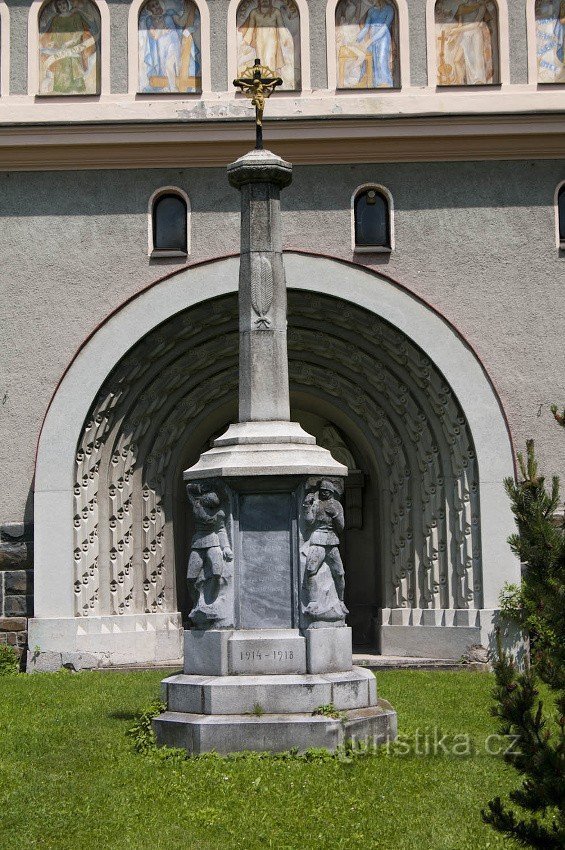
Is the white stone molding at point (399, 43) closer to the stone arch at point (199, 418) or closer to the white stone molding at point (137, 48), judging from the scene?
the white stone molding at point (137, 48)

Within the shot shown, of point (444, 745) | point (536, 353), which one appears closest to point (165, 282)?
point (536, 353)

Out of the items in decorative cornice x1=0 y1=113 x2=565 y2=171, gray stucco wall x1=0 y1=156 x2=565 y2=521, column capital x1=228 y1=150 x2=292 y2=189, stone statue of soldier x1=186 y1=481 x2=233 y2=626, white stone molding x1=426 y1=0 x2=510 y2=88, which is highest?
white stone molding x1=426 y1=0 x2=510 y2=88

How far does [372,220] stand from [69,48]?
4620 millimetres

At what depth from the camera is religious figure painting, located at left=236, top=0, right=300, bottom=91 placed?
1741 centimetres

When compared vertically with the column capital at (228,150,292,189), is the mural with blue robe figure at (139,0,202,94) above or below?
above

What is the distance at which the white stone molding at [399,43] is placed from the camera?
17250 millimetres

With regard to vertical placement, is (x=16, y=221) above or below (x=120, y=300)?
above

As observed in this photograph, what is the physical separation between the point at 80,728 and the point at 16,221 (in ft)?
28.4

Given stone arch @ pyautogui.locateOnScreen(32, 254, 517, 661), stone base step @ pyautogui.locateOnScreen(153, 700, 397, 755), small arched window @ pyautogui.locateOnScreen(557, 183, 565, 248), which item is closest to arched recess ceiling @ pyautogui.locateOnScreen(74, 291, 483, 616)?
stone arch @ pyautogui.locateOnScreen(32, 254, 517, 661)

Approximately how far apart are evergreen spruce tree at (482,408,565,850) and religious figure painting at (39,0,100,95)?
13036 millimetres

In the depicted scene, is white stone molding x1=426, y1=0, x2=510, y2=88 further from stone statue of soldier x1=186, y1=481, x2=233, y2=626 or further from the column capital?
stone statue of soldier x1=186, y1=481, x2=233, y2=626

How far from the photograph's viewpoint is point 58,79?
56.9 feet

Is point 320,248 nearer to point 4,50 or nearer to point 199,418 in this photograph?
point 199,418

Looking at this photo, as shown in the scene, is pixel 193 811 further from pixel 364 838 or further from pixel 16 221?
pixel 16 221
